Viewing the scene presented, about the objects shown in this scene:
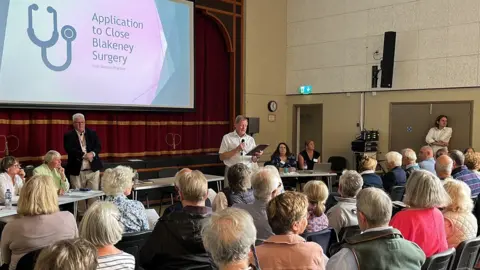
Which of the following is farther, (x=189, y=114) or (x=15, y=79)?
(x=189, y=114)

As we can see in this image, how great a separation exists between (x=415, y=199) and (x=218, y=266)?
163 cm

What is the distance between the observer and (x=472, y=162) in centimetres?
493

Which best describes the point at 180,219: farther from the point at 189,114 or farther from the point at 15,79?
the point at 189,114

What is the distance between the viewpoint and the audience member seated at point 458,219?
10.3 ft

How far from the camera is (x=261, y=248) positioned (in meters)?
2.17

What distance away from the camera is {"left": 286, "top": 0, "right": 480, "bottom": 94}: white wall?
330 inches

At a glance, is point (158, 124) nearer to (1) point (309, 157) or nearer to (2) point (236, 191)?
(1) point (309, 157)

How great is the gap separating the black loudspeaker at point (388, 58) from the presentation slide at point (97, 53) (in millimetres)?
3895

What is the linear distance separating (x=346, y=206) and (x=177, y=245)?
1.57 metres

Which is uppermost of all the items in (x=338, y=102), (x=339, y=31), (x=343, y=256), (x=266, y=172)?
(x=339, y=31)

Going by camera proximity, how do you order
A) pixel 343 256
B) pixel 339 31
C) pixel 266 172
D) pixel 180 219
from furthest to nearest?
1. pixel 339 31
2. pixel 266 172
3. pixel 180 219
4. pixel 343 256

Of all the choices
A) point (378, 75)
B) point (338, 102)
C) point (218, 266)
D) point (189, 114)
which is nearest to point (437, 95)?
point (378, 75)

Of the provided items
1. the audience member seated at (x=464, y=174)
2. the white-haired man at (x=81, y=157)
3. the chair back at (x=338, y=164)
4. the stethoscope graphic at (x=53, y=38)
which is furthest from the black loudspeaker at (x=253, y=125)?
the audience member seated at (x=464, y=174)

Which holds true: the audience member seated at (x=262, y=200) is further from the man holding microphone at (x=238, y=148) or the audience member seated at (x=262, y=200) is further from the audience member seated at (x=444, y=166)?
the man holding microphone at (x=238, y=148)
